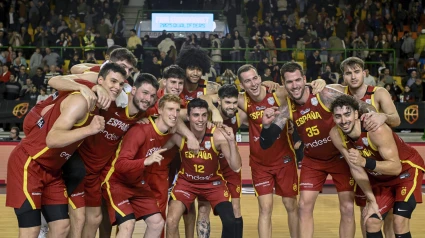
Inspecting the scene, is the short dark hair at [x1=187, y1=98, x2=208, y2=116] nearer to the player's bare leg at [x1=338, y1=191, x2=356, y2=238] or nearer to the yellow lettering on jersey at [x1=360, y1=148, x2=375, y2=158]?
the yellow lettering on jersey at [x1=360, y1=148, x2=375, y2=158]

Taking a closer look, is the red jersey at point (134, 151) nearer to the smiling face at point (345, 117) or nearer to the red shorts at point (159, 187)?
the red shorts at point (159, 187)

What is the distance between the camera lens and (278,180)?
8.24 metres

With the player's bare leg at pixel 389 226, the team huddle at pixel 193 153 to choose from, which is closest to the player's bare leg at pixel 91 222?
the team huddle at pixel 193 153

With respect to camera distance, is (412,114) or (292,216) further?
(412,114)

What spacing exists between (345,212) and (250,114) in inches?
67.3

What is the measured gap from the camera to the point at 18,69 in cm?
1941

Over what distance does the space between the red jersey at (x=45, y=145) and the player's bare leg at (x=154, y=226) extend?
122 cm

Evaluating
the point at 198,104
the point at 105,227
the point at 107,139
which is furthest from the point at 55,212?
the point at 198,104

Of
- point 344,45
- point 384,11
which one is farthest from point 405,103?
point 384,11

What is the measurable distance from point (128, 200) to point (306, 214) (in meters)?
2.18

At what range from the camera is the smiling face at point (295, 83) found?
7.70 meters

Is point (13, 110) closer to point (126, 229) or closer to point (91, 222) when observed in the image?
point (91, 222)

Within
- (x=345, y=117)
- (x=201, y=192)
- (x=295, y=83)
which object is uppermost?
(x=295, y=83)

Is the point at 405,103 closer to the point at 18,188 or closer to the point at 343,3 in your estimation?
the point at 343,3
